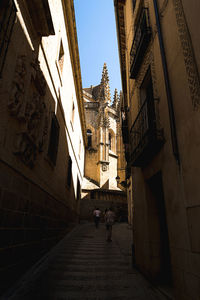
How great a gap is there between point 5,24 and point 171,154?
3.59m

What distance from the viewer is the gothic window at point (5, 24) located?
299cm

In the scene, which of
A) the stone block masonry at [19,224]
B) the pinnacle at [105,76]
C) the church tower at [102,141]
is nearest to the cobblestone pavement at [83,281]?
the stone block masonry at [19,224]

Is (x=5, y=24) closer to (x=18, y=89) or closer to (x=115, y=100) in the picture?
(x=18, y=89)

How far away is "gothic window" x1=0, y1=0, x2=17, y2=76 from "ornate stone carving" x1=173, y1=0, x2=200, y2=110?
2.93m

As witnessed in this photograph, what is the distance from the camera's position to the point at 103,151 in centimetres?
2570

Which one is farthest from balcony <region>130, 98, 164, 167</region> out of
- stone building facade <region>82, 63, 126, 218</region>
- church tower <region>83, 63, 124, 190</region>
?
church tower <region>83, 63, 124, 190</region>

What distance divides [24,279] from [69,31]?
974 centimetres

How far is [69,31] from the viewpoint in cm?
879

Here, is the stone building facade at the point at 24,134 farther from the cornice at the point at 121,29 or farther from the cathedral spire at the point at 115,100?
the cathedral spire at the point at 115,100

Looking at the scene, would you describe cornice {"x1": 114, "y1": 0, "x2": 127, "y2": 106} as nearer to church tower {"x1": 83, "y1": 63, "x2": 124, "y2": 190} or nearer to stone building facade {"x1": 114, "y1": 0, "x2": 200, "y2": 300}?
stone building facade {"x1": 114, "y1": 0, "x2": 200, "y2": 300}

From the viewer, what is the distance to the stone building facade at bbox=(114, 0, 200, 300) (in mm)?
2562

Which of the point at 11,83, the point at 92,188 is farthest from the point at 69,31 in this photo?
the point at 92,188

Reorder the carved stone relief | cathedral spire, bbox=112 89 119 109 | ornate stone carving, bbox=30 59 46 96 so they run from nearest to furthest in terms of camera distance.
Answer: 1. the carved stone relief
2. ornate stone carving, bbox=30 59 46 96
3. cathedral spire, bbox=112 89 119 109

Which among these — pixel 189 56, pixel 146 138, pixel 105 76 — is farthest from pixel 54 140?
pixel 105 76
